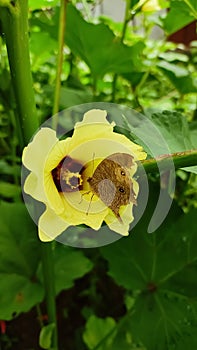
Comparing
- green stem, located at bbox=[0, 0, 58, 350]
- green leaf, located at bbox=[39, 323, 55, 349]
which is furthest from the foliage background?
green stem, located at bbox=[0, 0, 58, 350]

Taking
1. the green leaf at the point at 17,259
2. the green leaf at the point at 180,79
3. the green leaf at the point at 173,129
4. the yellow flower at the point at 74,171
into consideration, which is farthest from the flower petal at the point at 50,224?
the green leaf at the point at 180,79

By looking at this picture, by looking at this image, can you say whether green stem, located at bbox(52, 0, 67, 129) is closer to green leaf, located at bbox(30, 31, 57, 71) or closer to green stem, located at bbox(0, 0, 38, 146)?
green stem, located at bbox(0, 0, 38, 146)

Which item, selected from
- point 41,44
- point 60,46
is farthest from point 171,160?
point 41,44

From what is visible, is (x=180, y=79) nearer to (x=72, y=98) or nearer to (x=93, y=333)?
(x=72, y=98)

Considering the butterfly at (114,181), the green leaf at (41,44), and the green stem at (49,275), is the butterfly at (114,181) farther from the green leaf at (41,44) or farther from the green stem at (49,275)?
the green leaf at (41,44)

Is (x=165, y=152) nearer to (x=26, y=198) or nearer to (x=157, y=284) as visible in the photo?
(x=26, y=198)

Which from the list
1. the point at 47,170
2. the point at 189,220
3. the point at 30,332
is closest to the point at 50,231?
the point at 47,170
